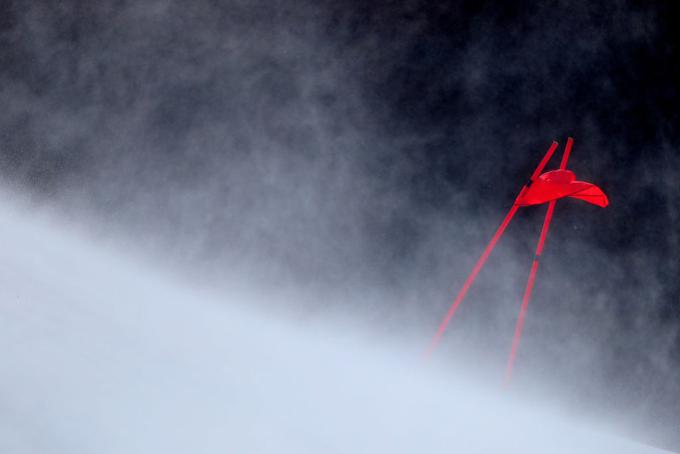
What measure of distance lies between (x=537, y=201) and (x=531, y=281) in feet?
0.99

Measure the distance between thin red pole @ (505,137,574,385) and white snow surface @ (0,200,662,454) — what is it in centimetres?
13

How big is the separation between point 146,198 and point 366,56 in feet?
3.35

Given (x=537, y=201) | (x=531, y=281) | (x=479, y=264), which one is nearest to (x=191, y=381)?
(x=479, y=264)

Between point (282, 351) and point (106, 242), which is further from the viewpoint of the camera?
point (106, 242)

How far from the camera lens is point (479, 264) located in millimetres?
1843

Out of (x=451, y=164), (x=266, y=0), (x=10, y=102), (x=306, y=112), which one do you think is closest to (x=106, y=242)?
(x=10, y=102)

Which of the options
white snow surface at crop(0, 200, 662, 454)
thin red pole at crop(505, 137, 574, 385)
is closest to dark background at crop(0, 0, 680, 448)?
thin red pole at crop(505, 137, 574, 385)

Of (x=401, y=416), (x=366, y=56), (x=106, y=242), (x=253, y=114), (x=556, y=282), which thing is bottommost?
(x=401, y=416)

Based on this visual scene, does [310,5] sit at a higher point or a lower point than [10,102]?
higher

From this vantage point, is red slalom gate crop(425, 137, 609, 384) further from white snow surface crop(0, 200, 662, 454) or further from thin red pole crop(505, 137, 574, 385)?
white snow surface crop(0, 200, 662, 454)

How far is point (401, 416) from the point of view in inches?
60.9

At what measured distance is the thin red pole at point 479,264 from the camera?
1.77m

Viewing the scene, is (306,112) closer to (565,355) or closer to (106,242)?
(106,242)

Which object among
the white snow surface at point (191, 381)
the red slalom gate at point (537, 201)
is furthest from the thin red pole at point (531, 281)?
the white snow surface at point (191, 381)
